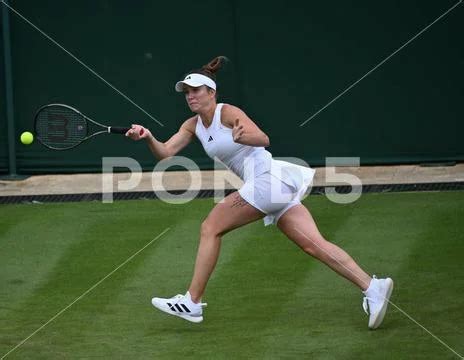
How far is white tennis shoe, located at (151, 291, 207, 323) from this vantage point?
7410mm

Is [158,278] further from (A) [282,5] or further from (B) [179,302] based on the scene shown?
(A) [282,5]

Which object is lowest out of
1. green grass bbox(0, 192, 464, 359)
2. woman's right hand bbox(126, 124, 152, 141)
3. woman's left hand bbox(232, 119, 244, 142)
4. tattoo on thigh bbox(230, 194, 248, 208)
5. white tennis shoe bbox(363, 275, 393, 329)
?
green grass bbox(0, 192, 464, 359)

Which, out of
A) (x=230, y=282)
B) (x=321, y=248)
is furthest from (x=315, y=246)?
(x=230, y=282)

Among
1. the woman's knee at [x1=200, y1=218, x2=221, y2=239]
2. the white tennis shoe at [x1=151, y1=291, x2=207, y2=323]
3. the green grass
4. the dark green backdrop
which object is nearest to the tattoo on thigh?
the woman's knee at [x1=200, y1=218, x2=221, y2=239]

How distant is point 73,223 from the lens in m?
10.6

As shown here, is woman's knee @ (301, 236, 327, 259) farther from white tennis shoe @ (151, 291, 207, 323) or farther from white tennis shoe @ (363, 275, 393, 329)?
white tennis shoe @ (151, 291, 207, 323)

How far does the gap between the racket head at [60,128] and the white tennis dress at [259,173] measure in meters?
1.17

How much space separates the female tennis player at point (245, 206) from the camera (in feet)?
24.0

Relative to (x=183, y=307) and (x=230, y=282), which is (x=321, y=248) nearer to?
(x=183, y=307)

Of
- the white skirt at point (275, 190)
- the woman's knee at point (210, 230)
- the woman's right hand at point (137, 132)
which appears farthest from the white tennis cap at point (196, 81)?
the woman's knee at point (210, 230)

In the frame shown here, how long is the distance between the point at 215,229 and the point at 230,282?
1231 mm

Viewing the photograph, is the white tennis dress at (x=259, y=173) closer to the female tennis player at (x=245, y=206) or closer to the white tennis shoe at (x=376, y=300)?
the female tennis player at (x=245, y=206)

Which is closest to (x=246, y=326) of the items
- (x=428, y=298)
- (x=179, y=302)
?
(x=179, y=302)

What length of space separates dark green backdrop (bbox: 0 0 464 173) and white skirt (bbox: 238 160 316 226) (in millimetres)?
5038
